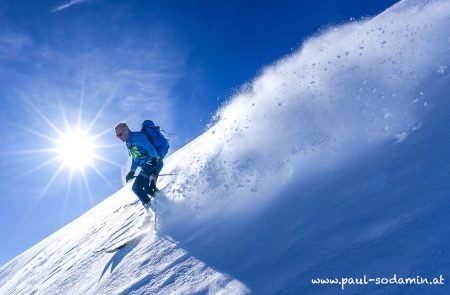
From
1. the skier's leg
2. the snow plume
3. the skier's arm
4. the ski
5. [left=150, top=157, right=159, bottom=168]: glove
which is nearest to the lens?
the snow plume

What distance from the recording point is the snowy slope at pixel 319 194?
352 cm

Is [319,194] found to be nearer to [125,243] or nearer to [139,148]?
[125,243]

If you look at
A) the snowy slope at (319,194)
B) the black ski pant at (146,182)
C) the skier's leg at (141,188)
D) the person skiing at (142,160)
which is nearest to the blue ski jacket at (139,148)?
the person skiing at (142,160)

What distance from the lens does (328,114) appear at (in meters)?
7.32

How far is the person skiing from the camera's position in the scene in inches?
365

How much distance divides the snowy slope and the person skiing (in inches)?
23.5

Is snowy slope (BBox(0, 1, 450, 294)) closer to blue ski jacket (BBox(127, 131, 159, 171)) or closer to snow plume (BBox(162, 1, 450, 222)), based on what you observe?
snow plume (BBox(162, 1, 450, 222))

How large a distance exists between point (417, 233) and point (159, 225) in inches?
230

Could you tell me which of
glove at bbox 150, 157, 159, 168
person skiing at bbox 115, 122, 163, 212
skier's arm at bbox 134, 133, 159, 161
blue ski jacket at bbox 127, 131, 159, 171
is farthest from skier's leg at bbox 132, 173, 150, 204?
skier's arm at bbox 134, 133, 159, 161

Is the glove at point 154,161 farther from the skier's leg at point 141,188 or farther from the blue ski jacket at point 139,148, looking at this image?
the skier's leg at point 141,188

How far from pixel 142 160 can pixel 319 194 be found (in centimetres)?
548

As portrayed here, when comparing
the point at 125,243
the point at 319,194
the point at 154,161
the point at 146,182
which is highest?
the point at 154,161

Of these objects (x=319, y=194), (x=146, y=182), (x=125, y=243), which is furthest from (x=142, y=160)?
(x=319, y=194)

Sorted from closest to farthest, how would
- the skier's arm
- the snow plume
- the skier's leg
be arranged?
1. the snow plume
2. the skier's arm
3. the skier's leg
